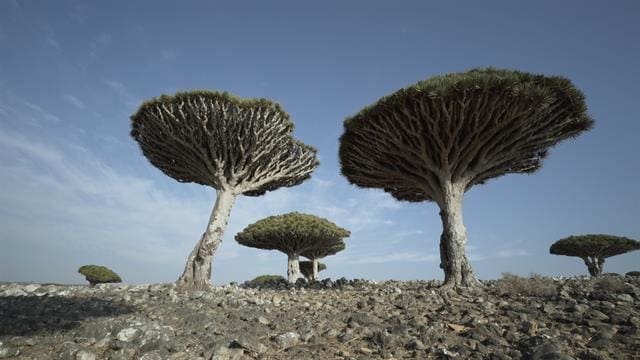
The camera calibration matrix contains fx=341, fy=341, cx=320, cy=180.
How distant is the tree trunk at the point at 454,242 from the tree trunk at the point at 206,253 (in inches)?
380

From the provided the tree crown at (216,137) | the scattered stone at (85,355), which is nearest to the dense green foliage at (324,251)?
the tree crown at (216,137)

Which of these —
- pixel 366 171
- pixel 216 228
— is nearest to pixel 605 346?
pixel 366 171

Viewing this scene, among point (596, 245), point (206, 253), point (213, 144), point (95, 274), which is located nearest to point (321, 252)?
point (95, 274)

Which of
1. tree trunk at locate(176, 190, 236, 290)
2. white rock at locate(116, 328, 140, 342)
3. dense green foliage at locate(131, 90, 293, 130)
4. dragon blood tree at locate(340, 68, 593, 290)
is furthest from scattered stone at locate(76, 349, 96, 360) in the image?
dense green foliage at locate(131, 90, 293, 130)

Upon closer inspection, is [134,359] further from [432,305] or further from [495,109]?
[495,109]

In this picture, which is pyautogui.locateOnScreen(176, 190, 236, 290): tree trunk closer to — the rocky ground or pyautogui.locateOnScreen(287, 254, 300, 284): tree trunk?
the rocky ground

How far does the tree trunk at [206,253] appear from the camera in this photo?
1463cm

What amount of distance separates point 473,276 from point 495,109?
20.6 feet

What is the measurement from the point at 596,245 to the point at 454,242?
30.2 meters

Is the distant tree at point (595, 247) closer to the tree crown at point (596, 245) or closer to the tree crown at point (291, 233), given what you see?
the tree crown at point (596, 245)

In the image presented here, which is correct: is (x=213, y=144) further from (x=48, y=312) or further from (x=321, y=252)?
(x=321, y=252)

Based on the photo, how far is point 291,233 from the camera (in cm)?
2991

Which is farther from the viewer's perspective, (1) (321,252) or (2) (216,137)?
(1) (321,252)

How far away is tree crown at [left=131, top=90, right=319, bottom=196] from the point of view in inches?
607
